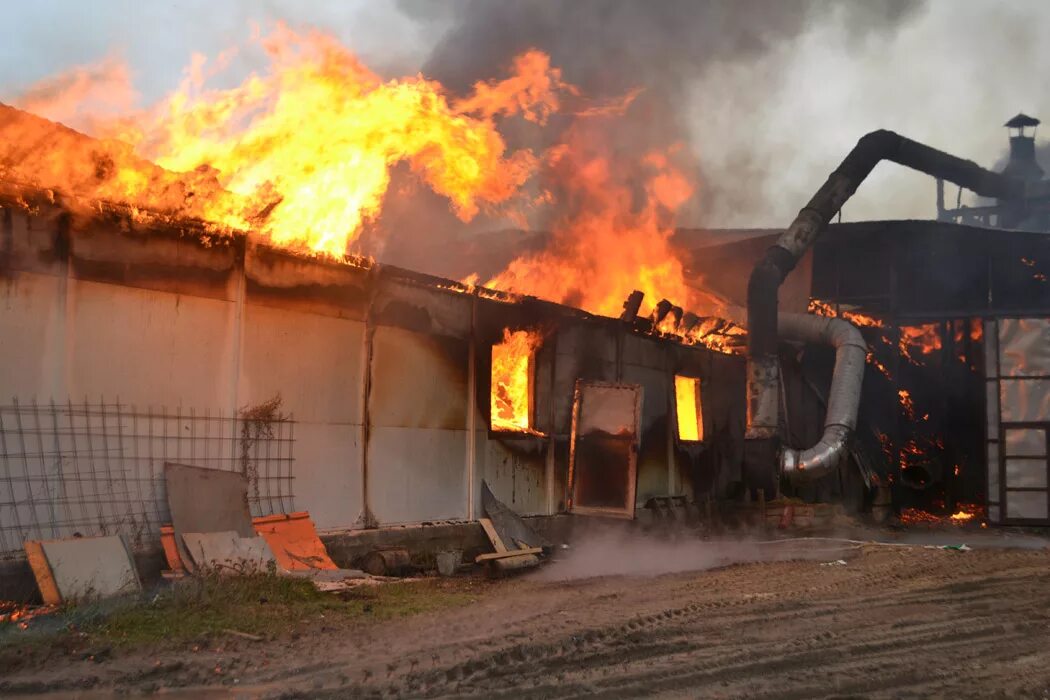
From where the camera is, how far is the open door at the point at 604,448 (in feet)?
42.9

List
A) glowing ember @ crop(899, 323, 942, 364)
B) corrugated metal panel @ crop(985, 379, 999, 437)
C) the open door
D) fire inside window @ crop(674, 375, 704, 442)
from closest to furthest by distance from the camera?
the open door < corrugated metal panel @ crop(985, 379, 999, 437) < fire inside window @ crop(674, 375, 704, 442) < glowing ember @ crop(899, 323, 942, 364)

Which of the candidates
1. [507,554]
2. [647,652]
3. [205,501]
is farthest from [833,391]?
[205,501]

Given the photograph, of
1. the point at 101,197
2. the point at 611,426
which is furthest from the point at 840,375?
the point at 101,197

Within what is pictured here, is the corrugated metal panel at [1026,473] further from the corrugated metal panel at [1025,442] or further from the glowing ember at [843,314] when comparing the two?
the glowing ember at [843,314]

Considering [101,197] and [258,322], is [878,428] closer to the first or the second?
[258,322]

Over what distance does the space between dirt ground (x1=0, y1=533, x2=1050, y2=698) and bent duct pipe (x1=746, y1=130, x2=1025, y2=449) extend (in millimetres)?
7878

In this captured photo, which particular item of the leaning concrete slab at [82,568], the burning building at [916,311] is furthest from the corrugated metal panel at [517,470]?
the burning building at [916,311]

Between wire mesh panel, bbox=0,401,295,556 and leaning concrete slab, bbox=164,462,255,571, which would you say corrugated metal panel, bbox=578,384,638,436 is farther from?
leaning concrete slab, bbox=164,462,255,571

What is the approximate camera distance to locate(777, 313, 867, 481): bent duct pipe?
15.7m

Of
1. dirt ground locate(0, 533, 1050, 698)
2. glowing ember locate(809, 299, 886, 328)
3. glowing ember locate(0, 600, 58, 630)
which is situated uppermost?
glowing ember locate(809, 299, 886, 328)

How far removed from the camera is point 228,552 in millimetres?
7961

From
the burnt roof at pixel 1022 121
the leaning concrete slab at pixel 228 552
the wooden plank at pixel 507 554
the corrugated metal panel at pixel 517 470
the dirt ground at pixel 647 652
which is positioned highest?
the burnt roof at pixel 1022 121

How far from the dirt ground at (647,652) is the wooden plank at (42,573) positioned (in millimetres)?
Result: 1431

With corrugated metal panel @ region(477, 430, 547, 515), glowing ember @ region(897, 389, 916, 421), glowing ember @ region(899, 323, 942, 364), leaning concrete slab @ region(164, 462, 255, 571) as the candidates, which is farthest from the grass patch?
glowing ember @ region(899, 323, 942, 364)
